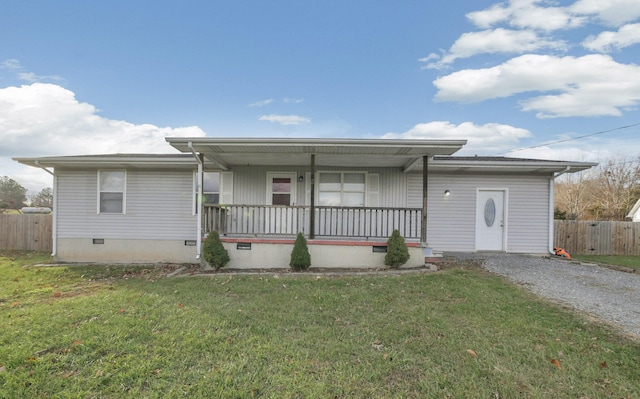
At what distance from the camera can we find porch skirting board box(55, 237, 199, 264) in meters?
8.80

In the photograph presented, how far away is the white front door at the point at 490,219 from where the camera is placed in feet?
30.2

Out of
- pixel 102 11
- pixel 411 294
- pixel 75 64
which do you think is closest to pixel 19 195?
pixel 75 64

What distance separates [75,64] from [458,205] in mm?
13114

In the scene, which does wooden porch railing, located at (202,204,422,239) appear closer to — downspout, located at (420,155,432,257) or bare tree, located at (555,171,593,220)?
downspout, located at (420,155,432,257)

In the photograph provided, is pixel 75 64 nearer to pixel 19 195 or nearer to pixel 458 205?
pixel 458 205

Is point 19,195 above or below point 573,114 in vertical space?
below

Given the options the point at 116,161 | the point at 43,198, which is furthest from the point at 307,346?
the point at 43,198

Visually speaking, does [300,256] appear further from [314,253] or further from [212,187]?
[212,187]

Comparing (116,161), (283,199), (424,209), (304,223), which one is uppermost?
(116,161)

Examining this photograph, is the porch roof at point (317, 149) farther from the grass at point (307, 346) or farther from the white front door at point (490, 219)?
the grass at point (307, 346)

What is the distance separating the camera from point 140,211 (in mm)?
8945

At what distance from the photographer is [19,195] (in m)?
26.6

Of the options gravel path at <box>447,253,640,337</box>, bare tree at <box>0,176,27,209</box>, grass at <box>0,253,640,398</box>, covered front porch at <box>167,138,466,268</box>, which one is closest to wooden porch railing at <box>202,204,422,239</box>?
covered front porch at <box>167,138,466,268</box>

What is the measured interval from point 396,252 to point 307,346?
4216mm
